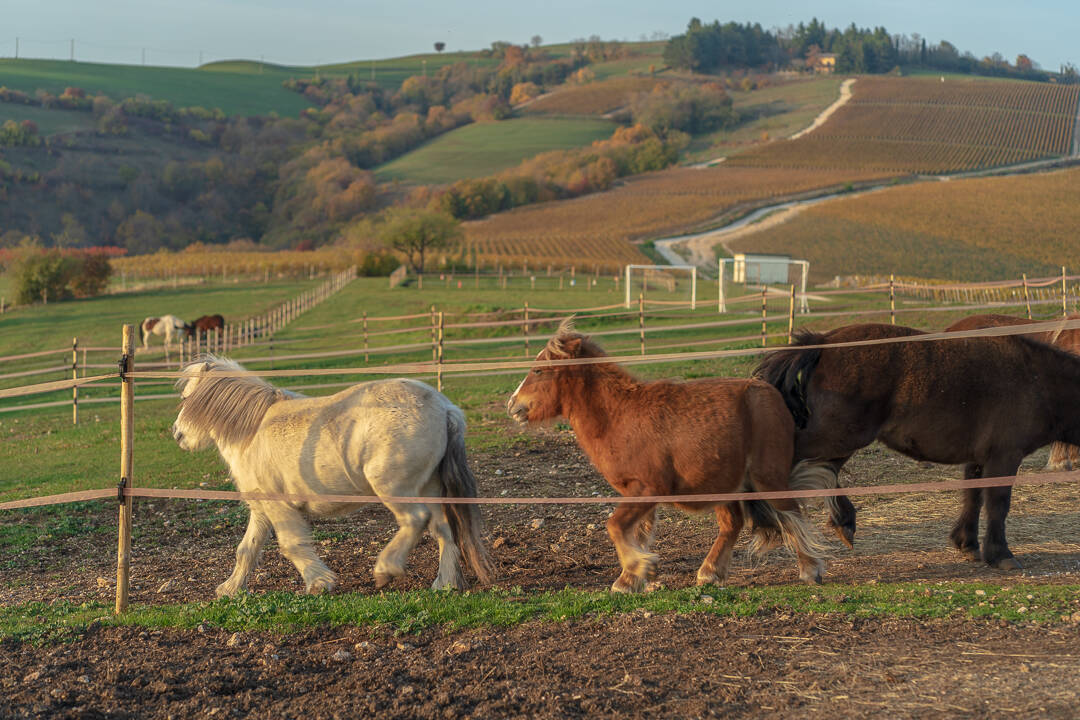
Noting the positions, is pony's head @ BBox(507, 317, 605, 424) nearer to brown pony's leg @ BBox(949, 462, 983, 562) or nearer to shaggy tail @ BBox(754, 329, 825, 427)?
shaggy tail @ BBox(754, 329, 825, 427)

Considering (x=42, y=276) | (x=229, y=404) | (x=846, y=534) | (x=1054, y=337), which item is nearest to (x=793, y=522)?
(x=846, y=534)

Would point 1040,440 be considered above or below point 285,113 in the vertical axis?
below

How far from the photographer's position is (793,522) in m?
6.27

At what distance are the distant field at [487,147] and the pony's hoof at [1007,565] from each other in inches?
4433

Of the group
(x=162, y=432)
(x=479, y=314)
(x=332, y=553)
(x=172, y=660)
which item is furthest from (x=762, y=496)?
(x=479, y=314)

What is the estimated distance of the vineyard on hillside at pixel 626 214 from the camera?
237ft

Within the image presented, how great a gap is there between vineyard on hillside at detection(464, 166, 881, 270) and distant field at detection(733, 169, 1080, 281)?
33.1ft

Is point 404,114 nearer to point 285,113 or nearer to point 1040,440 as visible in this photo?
point 285,113

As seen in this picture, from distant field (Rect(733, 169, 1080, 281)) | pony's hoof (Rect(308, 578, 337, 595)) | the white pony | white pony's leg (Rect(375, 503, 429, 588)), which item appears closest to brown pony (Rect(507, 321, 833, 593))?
the white pony

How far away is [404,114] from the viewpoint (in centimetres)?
14862

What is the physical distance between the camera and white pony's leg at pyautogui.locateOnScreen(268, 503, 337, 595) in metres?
6.50

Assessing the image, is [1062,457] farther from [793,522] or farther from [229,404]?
[229,404]

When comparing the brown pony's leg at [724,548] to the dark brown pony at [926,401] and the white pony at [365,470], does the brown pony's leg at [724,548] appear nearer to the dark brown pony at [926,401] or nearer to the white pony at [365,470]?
the dark brown pony at [926,401]

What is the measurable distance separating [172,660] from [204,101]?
160 meters
